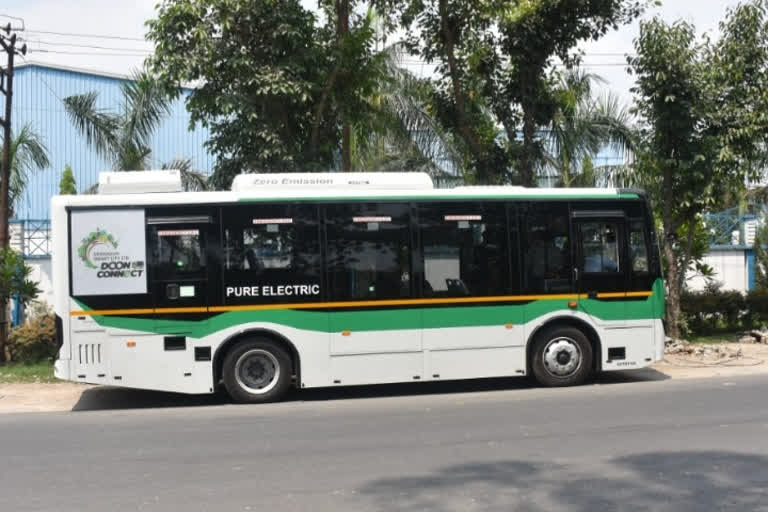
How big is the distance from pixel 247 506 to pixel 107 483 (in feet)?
5.22

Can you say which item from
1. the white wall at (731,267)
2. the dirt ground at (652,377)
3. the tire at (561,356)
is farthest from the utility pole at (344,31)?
the white wall at (731,267)

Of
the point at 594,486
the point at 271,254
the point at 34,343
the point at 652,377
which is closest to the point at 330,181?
the point at 271,254

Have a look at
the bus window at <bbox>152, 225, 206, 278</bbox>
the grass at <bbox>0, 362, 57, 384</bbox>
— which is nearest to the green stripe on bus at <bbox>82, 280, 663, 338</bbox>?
the bus window at <bbox>152, 225, 206, 278</bbox>

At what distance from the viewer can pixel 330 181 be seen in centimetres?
1226

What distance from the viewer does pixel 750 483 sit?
276 inches

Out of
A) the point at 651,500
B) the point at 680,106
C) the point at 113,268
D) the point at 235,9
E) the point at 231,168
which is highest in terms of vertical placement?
the point at 235,9

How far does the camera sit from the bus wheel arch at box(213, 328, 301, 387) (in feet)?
39.0

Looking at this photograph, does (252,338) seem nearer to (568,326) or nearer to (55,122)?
(568,326)

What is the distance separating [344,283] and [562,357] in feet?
11.5

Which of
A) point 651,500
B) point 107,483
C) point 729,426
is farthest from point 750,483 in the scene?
point 107,483

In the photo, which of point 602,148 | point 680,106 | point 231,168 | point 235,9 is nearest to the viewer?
point 235,9

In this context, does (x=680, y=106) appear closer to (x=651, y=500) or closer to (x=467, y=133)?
(x=467, y=133)

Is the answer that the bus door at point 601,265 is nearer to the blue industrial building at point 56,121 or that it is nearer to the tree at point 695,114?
the tree at point 695,114

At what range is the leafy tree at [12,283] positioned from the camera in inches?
611
